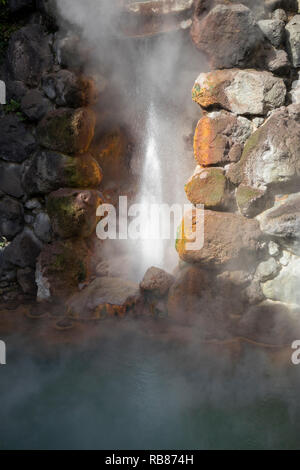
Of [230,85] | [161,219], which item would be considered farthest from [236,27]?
[161,219]

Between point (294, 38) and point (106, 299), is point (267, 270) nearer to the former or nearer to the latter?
point (106, 299)

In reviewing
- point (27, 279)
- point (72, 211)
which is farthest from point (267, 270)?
point (27, 279)

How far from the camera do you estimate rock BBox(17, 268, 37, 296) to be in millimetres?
4029

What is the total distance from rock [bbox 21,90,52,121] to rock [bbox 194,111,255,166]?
1709 millimetres

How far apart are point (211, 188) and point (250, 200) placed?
334 millimetres

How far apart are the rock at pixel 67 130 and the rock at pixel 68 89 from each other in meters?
0.11

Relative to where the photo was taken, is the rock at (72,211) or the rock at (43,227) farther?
the rock at (43,227)

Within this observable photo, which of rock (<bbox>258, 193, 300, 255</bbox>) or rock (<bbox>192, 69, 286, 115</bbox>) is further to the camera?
rock (<bbox>192, 69, 286, 115</bbox>)

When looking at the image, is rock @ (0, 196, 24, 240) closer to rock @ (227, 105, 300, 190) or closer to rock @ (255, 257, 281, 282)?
rock @ (227, 105, 300, 190)

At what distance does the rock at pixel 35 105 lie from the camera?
3871mm

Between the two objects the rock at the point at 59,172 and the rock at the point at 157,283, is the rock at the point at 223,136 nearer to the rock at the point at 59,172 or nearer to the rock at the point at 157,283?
the rock at the point at 157,283

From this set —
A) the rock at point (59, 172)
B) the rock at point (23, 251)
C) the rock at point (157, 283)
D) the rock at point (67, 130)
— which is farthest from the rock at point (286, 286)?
the rock at point (23, 251)

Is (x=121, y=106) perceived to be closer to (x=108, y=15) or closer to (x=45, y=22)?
(x=108, y=15)

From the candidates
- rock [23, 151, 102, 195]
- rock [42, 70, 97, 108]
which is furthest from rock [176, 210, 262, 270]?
rock [42, 70, 97, 108]
